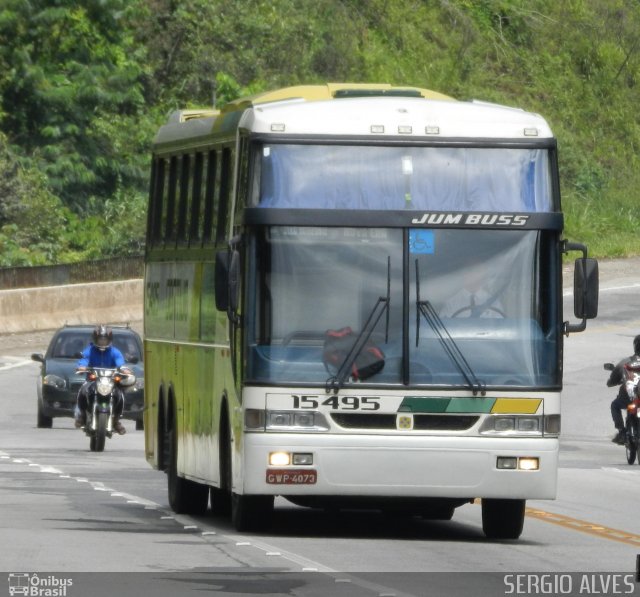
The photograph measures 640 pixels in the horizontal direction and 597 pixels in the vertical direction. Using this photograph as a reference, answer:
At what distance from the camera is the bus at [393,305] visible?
13328 mm

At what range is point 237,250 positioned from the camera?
1373 centimetres

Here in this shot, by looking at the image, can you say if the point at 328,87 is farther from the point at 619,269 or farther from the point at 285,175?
the point at 619,269

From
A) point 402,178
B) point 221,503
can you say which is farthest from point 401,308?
point 221,503

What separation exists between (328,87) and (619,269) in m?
37.4

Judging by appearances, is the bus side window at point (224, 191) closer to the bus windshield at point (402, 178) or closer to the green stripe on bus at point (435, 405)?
the bus windshield at point (402, 178)

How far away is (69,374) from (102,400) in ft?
12.8

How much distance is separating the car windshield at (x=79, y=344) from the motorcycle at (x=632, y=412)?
361 inches

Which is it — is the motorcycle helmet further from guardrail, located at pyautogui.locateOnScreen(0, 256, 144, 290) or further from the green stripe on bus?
guardrail, located at pyautogui.locateOnScreen(0, 256, 144, 290)

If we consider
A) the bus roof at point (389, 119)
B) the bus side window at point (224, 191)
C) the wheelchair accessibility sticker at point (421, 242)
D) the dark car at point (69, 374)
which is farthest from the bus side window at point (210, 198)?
the dark car at point (69, 374)

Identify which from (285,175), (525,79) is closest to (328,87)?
(285,175)

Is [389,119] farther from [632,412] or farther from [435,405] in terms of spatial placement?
[632,412]

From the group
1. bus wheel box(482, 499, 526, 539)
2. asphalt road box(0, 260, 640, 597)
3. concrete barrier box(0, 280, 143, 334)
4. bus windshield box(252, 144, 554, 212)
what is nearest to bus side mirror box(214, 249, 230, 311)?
bus windshield box(252, 144, 554, 212)

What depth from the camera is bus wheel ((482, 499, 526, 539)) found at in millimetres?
14234

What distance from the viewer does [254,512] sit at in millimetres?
14062
